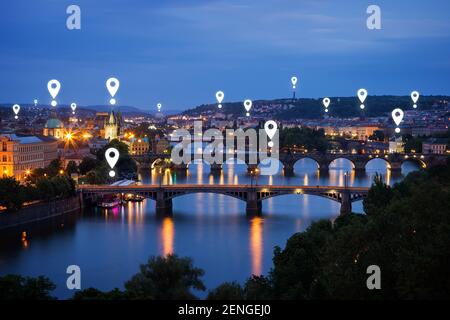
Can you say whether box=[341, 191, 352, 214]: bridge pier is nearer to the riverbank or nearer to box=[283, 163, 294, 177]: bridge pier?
the riverbank

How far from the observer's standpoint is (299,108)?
2899 inches

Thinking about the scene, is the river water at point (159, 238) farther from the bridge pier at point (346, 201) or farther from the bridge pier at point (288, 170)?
the bridge pier at point (288, 170)

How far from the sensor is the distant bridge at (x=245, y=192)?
16531 mm

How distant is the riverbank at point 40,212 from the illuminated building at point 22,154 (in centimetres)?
273

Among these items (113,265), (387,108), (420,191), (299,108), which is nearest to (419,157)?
(113,265)

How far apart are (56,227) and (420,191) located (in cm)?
778

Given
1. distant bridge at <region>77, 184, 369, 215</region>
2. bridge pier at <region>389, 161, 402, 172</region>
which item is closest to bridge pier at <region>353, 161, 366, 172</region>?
bridge pier at <region>389, 161, 402, 172</region>

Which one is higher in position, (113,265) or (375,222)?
(375,222)

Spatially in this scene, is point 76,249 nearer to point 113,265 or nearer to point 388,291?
point 113,265

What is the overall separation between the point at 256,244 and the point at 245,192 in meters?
4.23

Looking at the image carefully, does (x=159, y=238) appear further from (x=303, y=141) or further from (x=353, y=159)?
(x=303, y=141)

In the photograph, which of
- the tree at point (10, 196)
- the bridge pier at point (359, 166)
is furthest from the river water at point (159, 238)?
the bridge pier at point (359, 166)

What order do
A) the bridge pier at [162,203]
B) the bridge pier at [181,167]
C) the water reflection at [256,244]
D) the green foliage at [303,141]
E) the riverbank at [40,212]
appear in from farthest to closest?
the green foliage at [303,141] < the bridge pier at [181,167] < the bridge pier at [162,203] < the riverbank at [40,212] < the water reflection at [256,244]

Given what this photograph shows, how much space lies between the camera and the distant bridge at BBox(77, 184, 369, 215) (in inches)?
651
